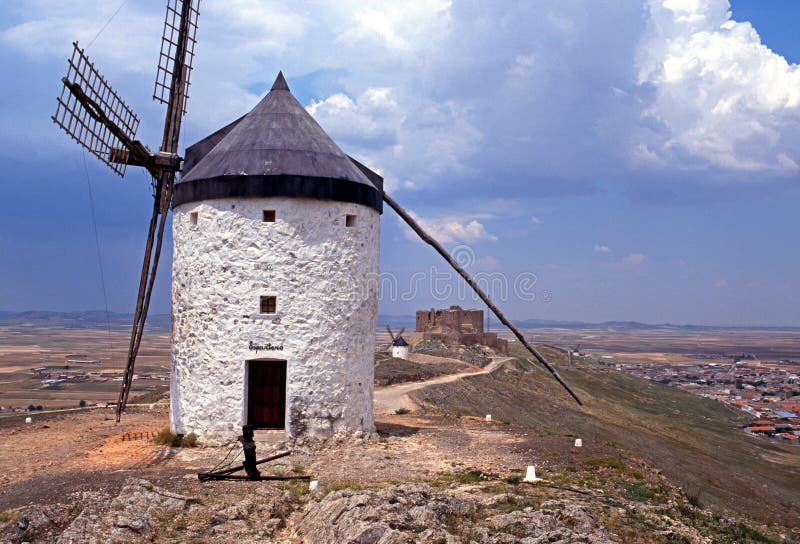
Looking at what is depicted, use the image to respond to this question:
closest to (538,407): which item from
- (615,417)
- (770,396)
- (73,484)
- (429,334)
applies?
(615,417)

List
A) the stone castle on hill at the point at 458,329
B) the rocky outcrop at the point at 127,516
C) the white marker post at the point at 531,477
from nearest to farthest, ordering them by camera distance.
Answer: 1. the rocky outcrop at the point at 127,516
2. the white marker post at the point at 531,477
3. the stone castle on hill at the point at 458,329

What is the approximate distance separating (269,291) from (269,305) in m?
0.32

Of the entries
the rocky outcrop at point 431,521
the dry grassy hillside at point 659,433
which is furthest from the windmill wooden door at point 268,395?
the dry grassy hillside at point 659,433

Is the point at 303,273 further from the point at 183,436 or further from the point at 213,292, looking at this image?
the point at 183,436

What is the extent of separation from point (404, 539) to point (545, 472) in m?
5.13

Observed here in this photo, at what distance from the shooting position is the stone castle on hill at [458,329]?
53938 mm

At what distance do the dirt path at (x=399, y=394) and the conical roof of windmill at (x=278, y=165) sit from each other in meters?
9.87

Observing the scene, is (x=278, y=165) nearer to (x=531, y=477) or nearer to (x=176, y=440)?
(x=176, y=440)

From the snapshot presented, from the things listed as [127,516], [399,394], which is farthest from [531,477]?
[399,394]

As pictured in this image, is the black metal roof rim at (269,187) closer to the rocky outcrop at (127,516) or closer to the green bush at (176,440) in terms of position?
the green bush at (176,440)

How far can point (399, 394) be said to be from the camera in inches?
1124

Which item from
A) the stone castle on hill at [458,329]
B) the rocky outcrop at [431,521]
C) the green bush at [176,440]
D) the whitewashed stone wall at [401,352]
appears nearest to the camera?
the rocky outcrop at [431,521]

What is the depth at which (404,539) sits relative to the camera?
7648 mm

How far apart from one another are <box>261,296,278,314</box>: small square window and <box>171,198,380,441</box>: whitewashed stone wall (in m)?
0.12
